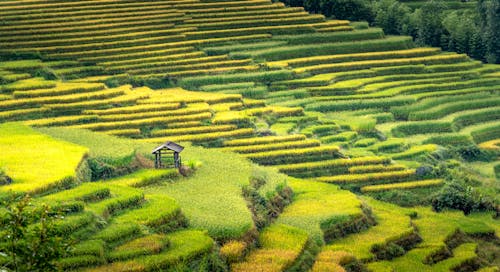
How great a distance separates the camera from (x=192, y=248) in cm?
1936

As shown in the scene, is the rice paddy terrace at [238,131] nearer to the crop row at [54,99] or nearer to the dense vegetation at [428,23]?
the crop row at [54,99]

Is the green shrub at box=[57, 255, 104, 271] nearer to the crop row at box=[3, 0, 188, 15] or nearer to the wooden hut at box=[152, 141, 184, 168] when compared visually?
the wooden hut at box=[152, 141, 184, 168]

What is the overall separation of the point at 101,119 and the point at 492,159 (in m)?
13.2

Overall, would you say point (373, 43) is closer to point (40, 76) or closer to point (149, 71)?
point (149, 71)

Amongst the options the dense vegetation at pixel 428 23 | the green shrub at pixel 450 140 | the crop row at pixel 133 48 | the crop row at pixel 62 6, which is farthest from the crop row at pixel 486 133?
the crop row at pixel 62 6

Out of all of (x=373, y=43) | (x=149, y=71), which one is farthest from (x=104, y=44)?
(x=373, y=43)

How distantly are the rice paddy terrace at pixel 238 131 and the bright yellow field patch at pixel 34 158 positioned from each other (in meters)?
0.07

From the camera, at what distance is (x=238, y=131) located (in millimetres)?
33469

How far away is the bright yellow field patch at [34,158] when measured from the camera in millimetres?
22075

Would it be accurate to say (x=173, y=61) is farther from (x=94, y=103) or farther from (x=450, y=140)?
(x=450, y=140)

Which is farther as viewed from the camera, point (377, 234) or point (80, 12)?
→ point (80, 12)

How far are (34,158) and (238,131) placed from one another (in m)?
9.96

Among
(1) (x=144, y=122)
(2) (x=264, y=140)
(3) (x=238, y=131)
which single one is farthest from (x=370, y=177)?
(1) (x=144, y=122)

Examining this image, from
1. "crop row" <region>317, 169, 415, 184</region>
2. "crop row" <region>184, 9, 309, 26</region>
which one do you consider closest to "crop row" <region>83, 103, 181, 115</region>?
"crop row" <region>317, 169, 415, 184</region>
